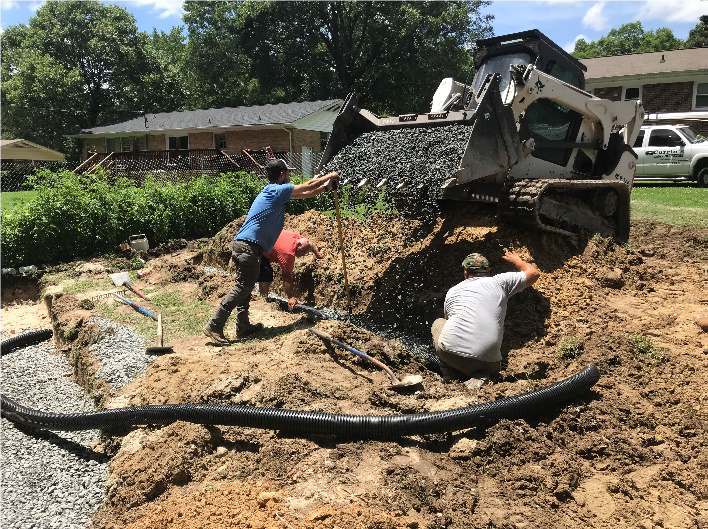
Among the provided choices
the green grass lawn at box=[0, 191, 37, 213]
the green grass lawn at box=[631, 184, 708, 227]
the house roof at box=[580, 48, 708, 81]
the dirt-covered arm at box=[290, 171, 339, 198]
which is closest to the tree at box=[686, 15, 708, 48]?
the house roof at box=[580, 48, 708, 81]

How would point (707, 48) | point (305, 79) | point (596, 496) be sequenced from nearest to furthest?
1. point (596, 496)
2. point (707, 48)
3. point (305, 79)

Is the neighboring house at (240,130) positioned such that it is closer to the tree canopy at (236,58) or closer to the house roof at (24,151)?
the house roof at (24,151)

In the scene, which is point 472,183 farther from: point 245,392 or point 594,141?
point 245,392

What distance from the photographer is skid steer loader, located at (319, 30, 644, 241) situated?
20.6ft

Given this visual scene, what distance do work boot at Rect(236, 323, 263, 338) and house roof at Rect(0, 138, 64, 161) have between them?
34670 millimetres

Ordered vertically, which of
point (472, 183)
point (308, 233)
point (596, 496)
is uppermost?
point (472, 183)

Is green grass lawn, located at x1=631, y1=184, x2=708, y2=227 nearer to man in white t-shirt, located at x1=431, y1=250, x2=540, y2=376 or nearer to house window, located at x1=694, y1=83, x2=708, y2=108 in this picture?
man in white t-shirt, located at x1=431, y1=250, x2=540, y2=376

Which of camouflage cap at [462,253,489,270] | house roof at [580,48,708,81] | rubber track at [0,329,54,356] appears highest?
house roof at [580,48,708,81]

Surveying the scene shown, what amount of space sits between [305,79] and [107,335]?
33921 millimetres

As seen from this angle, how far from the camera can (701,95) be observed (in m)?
24.5

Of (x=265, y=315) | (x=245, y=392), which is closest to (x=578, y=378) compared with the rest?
(x=245, y=392)

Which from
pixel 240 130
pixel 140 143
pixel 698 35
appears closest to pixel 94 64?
pixel 140 143

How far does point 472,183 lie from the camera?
695 centimetres

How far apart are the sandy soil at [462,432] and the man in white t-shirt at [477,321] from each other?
0.27 meters
